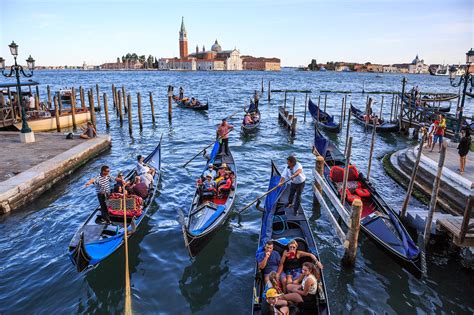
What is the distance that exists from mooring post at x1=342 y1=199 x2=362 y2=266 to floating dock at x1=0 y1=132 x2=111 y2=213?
26.8 ft

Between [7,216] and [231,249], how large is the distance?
5714 mm

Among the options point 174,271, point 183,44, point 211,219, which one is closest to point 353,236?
point 211,219

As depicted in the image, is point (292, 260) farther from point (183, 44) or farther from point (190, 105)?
point (183, 44)

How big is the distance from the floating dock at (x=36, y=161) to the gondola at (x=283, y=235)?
6516 mm

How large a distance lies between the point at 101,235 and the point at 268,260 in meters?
3.43

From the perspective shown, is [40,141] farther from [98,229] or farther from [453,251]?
[453,251]

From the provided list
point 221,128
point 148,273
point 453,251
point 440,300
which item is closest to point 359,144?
point 221,128

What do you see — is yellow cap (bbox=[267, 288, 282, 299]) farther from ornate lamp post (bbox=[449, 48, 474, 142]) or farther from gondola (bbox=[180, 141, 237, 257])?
ornate lamp post (bbox=[449, 48, 474, 142])

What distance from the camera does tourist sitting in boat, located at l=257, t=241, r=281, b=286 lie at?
5669 mm

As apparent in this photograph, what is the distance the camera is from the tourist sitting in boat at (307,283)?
5066 mm

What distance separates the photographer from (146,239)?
26.7 feet

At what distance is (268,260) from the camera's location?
19.1ft

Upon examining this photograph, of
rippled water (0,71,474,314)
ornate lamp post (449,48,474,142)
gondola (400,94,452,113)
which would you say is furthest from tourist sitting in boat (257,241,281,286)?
gondola (400,94,452,113)

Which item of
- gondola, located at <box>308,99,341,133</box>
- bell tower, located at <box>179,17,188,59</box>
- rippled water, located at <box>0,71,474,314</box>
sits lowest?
rippled water, located at <box>0,71,474,314</box>
